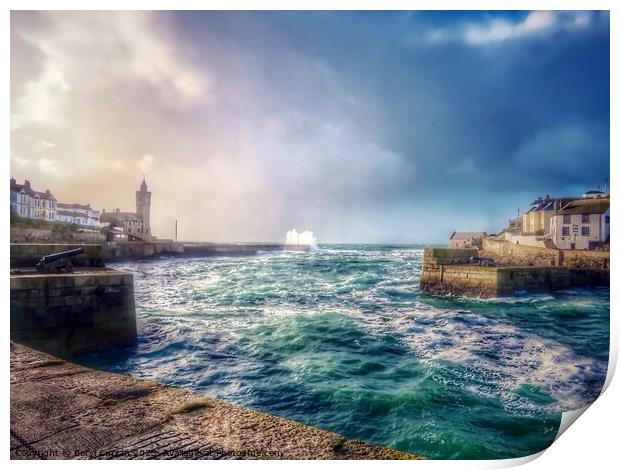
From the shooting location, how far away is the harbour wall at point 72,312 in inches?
122

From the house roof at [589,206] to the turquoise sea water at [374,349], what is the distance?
80 cm

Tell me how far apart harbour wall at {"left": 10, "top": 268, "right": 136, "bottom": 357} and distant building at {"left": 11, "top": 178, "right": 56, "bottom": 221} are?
0.60 meters

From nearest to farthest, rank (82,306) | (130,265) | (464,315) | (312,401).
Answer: (312,401) < (82,306) < (464,315) < (130,265)

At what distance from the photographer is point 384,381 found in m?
3.07

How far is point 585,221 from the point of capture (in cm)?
308

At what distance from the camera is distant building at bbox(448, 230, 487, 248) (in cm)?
396

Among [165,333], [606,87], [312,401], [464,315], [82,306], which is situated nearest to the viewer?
[312,401]

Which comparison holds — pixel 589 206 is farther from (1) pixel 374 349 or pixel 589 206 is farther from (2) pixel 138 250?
(2) pixel 138 250

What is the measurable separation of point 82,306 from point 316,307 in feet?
7.88

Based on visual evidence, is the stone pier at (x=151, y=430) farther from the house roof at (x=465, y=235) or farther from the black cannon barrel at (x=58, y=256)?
the house roof at (x=465, y=235)

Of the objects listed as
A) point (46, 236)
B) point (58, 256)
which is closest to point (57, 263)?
point (58, 256)

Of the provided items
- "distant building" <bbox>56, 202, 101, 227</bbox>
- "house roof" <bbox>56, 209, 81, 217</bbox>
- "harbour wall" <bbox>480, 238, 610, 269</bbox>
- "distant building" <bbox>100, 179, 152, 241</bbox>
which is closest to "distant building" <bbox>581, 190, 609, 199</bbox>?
"harbour wall" <bbox>480, 238, 610, 269</bbox>
